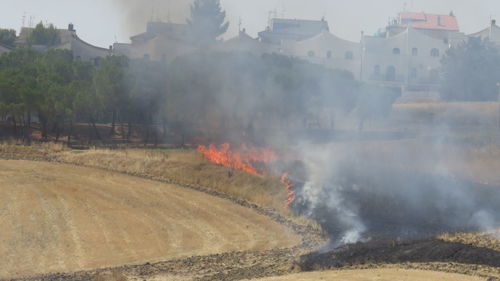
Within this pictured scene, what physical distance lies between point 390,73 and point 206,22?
28.7 m

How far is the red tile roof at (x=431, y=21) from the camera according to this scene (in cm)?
11225

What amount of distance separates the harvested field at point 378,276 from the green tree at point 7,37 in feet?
325

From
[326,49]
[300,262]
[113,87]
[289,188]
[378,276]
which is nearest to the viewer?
[378,276]

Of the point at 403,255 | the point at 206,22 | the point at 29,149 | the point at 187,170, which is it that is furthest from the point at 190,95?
the point at 403,255

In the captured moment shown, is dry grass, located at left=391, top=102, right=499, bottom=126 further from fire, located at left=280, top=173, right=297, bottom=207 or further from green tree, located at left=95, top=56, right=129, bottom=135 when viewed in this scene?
green tree, located at left=95, top=56, right=129, bottom=135

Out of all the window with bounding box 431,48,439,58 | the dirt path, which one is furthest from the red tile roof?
the dirt path

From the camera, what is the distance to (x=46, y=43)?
4321 inches

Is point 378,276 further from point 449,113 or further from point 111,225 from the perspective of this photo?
point 449,113

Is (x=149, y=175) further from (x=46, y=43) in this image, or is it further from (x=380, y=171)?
(x=46, y=43)

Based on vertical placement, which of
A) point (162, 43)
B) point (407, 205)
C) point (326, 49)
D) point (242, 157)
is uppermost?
point (326, 49)

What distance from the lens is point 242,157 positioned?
153 feet

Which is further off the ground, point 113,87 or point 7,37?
point 7,37

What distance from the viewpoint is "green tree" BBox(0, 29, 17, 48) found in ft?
360

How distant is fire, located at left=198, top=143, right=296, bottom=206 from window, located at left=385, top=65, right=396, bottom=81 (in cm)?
4121
